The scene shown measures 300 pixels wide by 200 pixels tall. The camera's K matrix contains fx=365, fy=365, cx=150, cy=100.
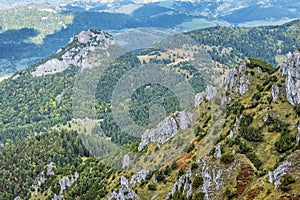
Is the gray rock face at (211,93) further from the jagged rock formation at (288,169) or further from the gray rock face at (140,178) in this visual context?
the jagged rock formation at (288,169)

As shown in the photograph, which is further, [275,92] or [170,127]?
[170,127]

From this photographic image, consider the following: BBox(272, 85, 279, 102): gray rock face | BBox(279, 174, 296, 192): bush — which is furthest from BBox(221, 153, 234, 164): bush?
BBox(272, 85, 279, 102): gray rock face

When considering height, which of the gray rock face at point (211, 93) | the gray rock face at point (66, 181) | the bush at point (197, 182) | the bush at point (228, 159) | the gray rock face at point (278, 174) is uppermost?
the gray rock face at point (278, 174)

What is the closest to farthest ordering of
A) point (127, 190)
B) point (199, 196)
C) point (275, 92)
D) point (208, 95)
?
1. point (199, 196)
2. point (275, 92)
3. point (127, 190)
4. point (208, 95)

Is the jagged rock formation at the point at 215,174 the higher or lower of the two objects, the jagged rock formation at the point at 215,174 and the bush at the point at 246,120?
the higher

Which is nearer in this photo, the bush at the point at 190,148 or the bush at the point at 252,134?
the bush at the point at 252,134

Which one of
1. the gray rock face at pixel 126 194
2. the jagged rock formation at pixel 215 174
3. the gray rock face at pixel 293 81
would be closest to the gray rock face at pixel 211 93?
the gray rock face at pixel 293 81

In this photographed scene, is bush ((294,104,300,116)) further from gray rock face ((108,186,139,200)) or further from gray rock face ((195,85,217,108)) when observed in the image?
gray rock face ((195,85,217,108))

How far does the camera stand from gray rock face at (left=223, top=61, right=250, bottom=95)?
409 ft

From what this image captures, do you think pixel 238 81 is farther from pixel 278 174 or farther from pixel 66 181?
pixel 66 181

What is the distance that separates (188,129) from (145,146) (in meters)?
25.5

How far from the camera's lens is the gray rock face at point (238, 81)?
124769mm

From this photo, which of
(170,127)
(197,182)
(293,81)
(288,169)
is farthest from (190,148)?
(288,169)

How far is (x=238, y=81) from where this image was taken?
131375 millimetres
